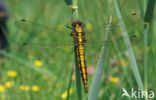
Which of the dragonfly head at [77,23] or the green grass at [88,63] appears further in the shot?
the green grass at [88,63]

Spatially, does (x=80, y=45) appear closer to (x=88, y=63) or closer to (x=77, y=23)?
(x=77, y=23)

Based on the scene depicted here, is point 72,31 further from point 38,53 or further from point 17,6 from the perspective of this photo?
point 17,6

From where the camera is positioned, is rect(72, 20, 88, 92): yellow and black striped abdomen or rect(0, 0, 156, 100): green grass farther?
rect(0, 0, 156, 100): green grass

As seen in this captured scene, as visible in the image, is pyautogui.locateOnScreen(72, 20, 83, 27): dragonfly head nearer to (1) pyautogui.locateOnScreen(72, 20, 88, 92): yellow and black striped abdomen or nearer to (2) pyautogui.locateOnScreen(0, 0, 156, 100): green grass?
(1) pyautogui.locateOnScreen(72, 20, 88, 92): yellow and black striped abdomen

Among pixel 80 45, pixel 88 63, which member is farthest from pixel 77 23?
pixel 88 63

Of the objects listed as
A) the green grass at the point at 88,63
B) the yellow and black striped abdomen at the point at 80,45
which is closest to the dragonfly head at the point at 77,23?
the yellow and black striped abdomen at the point at 80,45

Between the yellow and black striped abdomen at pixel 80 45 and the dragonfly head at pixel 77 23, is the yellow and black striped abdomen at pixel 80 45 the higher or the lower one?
the lower one

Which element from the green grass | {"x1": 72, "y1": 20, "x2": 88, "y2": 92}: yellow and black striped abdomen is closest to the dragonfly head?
{"x1": 72, "y1": 20, "x2": 88, "y2": 92}: yellow and black striped abdomen

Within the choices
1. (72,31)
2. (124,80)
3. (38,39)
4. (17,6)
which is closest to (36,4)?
(17,6)

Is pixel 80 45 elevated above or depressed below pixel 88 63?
above

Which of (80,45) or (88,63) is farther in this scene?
(88,63)

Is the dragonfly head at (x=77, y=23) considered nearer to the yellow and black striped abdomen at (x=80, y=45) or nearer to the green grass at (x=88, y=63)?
the yellow and black striped abdomen at (x=80, y=45)
